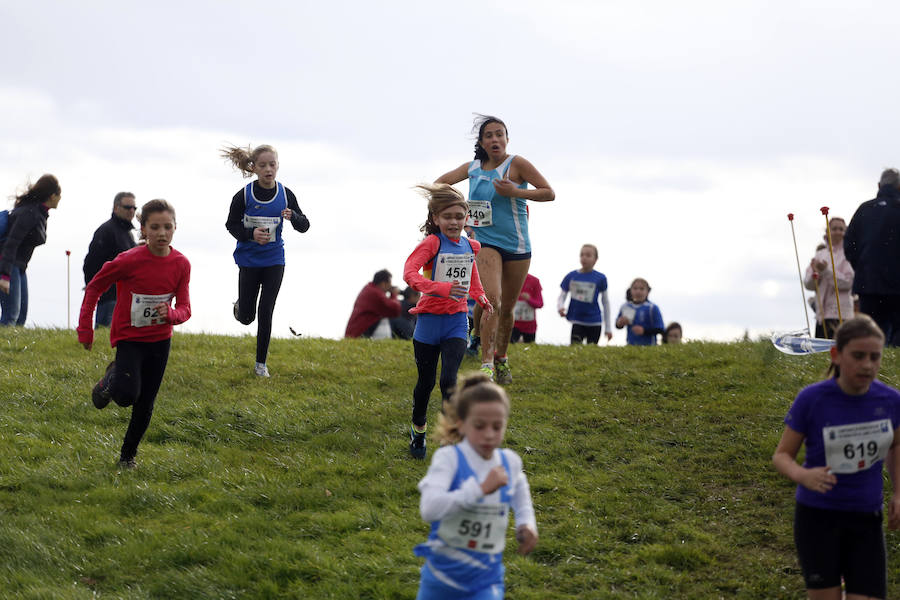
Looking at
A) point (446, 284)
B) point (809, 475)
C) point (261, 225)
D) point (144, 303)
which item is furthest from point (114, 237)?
point (809, 475)

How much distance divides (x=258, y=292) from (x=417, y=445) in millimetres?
3146

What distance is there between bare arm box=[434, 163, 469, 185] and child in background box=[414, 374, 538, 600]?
6472 mm

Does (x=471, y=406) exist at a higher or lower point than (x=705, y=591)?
higher

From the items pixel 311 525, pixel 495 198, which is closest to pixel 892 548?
pixel 311 525

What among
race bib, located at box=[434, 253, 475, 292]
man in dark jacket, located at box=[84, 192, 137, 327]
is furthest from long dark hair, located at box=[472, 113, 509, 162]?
man in dark jacket, located at box=[84, 192, 137, 327]

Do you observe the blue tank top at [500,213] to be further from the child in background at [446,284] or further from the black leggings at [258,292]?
the black leggings at [258,292]

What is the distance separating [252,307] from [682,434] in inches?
180

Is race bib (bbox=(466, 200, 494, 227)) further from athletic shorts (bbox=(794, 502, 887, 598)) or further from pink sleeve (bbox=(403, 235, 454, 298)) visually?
athletic shorts (bbox=(794, 502, 887, 598))

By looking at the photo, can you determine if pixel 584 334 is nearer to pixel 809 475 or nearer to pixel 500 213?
pixel 500 213

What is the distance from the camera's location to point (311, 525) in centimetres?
802

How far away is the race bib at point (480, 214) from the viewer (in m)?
10.9

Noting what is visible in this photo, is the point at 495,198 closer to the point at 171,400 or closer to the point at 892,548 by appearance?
the point at 171,400

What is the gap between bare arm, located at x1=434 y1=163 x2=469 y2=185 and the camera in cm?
1121

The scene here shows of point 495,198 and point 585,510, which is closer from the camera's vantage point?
point 585,510
